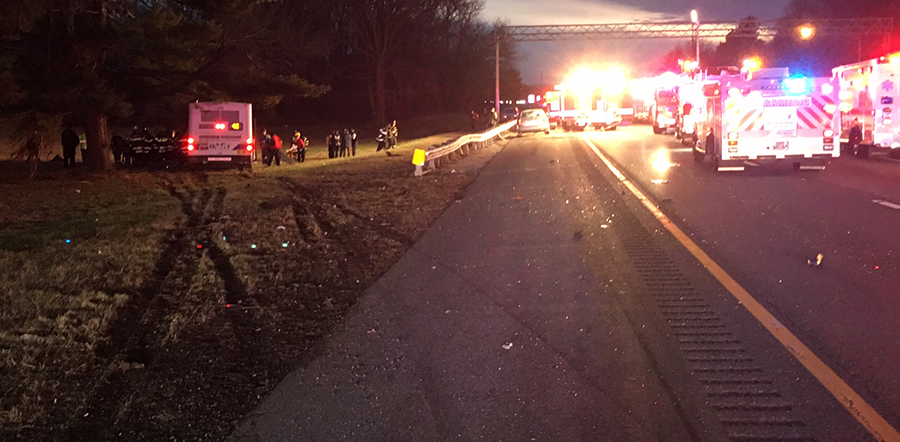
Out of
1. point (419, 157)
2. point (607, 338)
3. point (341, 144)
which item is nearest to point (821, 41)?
point (341, 144)

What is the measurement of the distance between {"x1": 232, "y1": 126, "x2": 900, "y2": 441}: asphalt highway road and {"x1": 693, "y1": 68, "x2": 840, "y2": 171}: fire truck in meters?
7.18

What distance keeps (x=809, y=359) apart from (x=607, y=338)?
163 cm

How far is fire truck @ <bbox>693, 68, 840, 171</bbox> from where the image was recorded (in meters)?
21.5

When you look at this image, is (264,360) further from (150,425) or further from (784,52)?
(784,52)

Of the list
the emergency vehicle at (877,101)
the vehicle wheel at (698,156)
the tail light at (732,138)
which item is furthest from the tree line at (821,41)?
the tail light at (732,138)

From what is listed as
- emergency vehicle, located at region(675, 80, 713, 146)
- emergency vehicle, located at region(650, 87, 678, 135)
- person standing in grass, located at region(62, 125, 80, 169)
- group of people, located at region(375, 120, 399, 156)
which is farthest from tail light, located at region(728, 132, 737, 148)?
person standing in grass, located at region(62, 125, 80, 169)

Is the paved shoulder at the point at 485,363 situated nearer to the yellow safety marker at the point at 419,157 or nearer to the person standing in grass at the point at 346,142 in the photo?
the yellow safety marker at the point at 419,157

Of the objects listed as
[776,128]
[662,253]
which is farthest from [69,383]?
[776,128]

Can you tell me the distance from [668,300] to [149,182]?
64.8ft

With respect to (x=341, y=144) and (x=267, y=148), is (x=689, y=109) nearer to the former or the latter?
(x=341, y=144)

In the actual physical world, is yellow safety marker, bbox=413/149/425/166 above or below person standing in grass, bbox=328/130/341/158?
below

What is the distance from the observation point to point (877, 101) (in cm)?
2694

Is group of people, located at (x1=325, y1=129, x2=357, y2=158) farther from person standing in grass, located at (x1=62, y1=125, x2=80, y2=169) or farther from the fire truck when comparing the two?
the fire truck

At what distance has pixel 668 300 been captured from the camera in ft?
28.4
